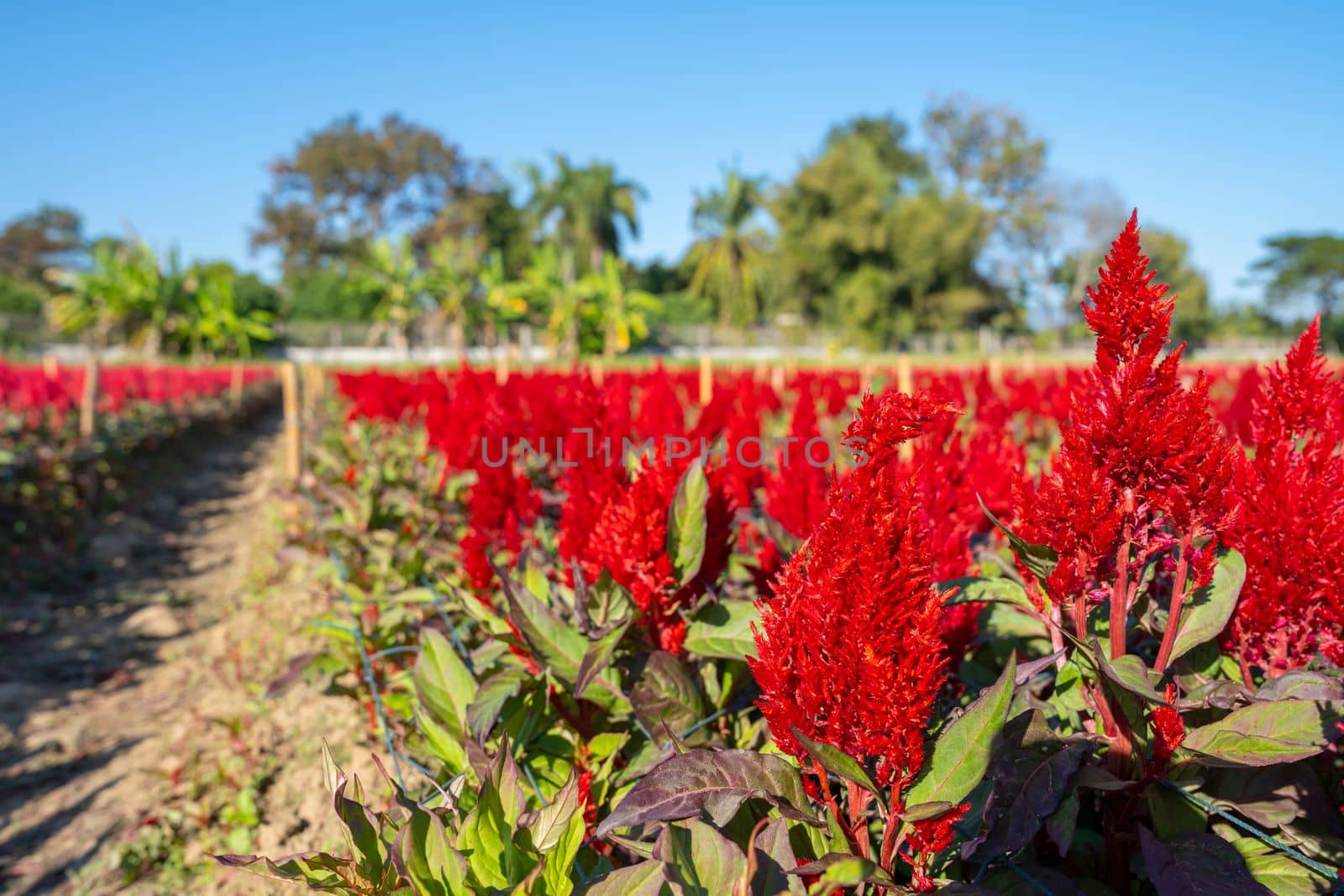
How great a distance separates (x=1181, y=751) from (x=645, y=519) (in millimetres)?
922

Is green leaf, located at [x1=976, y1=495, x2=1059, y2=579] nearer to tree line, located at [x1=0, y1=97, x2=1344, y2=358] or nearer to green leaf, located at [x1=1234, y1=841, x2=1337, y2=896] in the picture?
green leaf, located at [x1=1234, y1=841, x2=1337, y2=896]

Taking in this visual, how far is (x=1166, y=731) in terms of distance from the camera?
1.30 m

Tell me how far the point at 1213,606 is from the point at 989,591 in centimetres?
33

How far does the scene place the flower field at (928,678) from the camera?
3.28 feet

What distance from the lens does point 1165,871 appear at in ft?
3.75

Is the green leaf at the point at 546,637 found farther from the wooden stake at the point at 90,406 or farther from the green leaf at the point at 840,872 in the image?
the wooden stake at the point at 90,406

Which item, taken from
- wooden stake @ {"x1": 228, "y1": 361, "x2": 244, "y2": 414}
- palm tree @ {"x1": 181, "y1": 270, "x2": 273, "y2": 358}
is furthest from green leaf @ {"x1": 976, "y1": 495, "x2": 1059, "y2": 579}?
palm tree @ {"x1": 181, "y1": 270, "x2": 273, "y2": 358}

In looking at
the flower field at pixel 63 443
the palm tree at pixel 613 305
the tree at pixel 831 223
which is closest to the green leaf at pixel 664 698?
the flower field at pixel 63 443

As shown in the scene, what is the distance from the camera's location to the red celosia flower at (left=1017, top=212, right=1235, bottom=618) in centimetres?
113

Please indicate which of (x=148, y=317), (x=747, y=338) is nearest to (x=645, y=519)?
(x=148, y=317)

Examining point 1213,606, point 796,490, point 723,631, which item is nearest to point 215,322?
point 796,490

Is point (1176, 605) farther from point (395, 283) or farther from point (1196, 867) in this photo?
point (395, 283)

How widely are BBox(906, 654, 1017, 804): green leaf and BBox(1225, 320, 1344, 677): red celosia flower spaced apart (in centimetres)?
67

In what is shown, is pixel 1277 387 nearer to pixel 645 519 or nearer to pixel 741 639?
pixel 741 639
